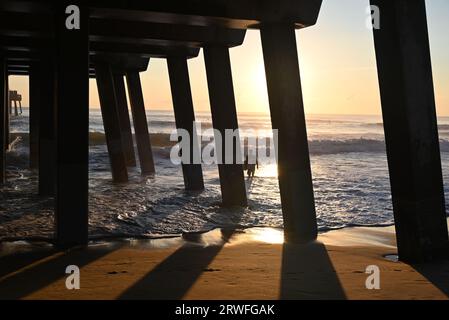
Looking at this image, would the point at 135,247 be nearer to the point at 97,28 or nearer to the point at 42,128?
the point at 97,28

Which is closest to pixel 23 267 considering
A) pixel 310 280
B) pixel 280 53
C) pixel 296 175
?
pixel 310 280

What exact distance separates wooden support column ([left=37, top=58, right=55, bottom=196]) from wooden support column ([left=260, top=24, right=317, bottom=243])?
557 centimetres

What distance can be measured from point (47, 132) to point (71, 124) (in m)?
4.89

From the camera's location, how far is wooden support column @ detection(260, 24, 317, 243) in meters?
6.74

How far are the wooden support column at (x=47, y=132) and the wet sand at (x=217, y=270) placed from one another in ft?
15.1

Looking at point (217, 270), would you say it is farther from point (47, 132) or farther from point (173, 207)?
point (47, 132)

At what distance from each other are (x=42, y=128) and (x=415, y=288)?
896cm

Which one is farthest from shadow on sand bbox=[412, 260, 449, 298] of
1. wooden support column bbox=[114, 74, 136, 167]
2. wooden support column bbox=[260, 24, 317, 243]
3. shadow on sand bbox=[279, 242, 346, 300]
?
wooden support column bbox=[114, 74, 136, 167]

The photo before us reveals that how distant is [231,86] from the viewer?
372 inches

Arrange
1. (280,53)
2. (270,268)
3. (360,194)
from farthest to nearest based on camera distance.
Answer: (360,194) < (280,53) < (270,268)

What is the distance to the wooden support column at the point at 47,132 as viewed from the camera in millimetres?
10242
